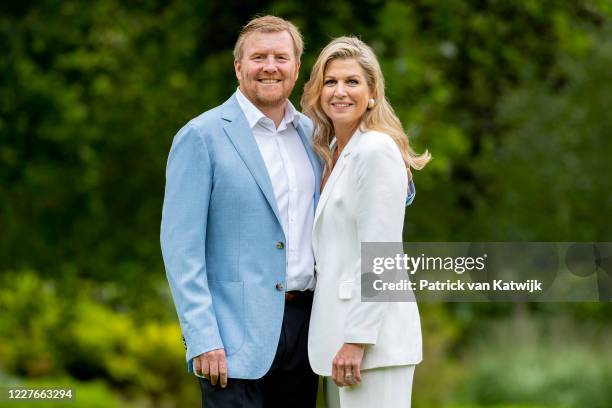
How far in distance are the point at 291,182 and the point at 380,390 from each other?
81 cm

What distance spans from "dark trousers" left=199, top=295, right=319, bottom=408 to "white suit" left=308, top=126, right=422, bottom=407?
113 millimetres

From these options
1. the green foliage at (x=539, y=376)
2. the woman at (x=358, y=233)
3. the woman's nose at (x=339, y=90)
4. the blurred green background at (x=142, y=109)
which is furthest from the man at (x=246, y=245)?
the green foliage at (x=539, y=376)

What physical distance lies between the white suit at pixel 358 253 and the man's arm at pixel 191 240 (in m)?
0.38

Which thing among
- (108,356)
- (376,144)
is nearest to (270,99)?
(376,144)

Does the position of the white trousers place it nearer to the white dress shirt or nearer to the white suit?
the white suit

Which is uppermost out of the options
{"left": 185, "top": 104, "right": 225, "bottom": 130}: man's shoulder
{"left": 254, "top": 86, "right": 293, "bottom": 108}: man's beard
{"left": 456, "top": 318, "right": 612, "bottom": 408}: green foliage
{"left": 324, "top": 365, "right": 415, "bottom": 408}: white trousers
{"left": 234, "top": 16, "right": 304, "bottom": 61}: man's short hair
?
{"left": 234, "top": 16, "right": 304, "bottom": 61}: man's short hair

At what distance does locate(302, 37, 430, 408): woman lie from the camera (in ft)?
11.7

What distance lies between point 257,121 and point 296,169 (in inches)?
8.9

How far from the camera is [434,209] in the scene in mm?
9711

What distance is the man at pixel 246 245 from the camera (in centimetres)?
371

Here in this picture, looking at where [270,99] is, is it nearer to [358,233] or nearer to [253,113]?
[253,113]

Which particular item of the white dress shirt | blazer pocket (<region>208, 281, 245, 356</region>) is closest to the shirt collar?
the white dress shirt

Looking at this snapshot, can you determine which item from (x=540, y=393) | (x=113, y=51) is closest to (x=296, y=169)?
(x=113, y=51)

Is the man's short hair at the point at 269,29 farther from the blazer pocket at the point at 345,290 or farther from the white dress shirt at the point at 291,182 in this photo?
the blazer pocket at the point at 345,290
